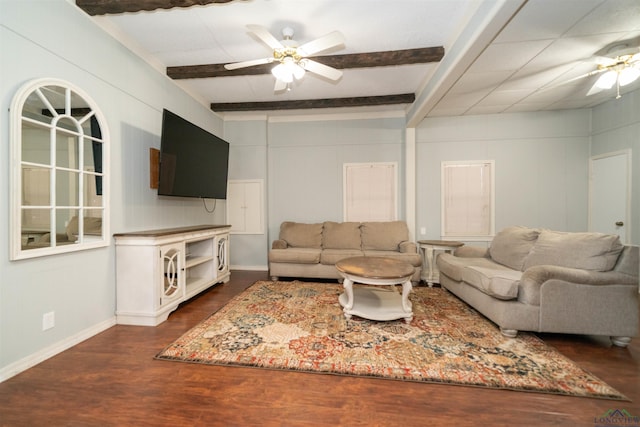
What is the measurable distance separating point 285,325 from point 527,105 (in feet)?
15.3

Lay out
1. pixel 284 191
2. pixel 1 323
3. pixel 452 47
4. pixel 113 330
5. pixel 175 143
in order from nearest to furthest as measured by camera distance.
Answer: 1. pixel 1 323
2. pixel 113 330
3. pixel 452 47
4. pixel 175 143
5. pixel 284 191

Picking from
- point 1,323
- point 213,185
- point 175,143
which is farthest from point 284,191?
point 1,323

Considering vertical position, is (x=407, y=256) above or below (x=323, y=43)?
below

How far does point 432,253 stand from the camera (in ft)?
12.6

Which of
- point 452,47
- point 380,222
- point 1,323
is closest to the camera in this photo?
point 1,323

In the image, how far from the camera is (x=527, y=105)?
154 inches

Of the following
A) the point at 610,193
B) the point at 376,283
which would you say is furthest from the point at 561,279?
the point at 610,193

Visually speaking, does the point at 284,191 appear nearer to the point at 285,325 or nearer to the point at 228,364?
the point at 285,325

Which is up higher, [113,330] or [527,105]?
[527,105]

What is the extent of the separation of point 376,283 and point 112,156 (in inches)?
110

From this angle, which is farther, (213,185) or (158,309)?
(213,185)

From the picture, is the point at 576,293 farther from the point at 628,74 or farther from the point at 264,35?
the point at 264,35

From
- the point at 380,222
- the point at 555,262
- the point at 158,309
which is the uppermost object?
the point at 380,222

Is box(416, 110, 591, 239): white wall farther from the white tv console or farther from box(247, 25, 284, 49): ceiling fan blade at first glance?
the white tv console
